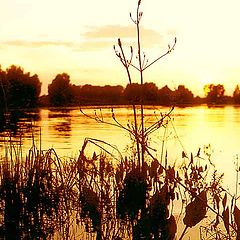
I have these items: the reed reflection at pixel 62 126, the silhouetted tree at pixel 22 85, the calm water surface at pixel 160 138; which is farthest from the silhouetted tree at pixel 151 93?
the silhouetted tree at pixel 22 85

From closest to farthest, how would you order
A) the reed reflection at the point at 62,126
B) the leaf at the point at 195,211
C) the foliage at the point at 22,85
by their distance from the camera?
the leaf at the point at 195,211 < the reed reflection at the point at 62,126 < the foliage at the point at 22,85

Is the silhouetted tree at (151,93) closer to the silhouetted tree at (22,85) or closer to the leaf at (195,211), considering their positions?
the leaf at (195,211)

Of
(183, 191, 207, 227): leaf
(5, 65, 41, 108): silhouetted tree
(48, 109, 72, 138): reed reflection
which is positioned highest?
(5, 65, 41, 108): silhouetted tree

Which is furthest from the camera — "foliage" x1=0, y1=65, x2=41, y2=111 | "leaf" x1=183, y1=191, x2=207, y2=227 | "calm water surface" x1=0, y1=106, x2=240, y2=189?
"foliage" x1=0, y1=65, x2=41, y2=111

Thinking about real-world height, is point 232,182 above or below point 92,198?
below

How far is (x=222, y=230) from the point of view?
834 centimetres

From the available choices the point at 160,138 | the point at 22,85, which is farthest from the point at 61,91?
the point at 160,138

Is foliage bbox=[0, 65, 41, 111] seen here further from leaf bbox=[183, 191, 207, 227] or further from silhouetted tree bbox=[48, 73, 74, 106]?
leaf bbox=[183, 191, 207, 227]

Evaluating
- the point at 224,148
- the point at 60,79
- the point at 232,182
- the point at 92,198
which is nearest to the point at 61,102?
the point at 60,79

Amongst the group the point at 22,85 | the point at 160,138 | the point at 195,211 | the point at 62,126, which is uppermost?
the point at 22,85

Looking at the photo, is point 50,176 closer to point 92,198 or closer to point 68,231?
point 68,231

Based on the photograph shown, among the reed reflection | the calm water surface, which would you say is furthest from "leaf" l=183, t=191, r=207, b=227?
the reed reflection

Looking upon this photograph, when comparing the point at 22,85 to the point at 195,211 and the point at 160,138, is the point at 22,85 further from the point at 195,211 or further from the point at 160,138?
the point at 195,211

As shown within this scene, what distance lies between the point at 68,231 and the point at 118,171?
119 centimetres
